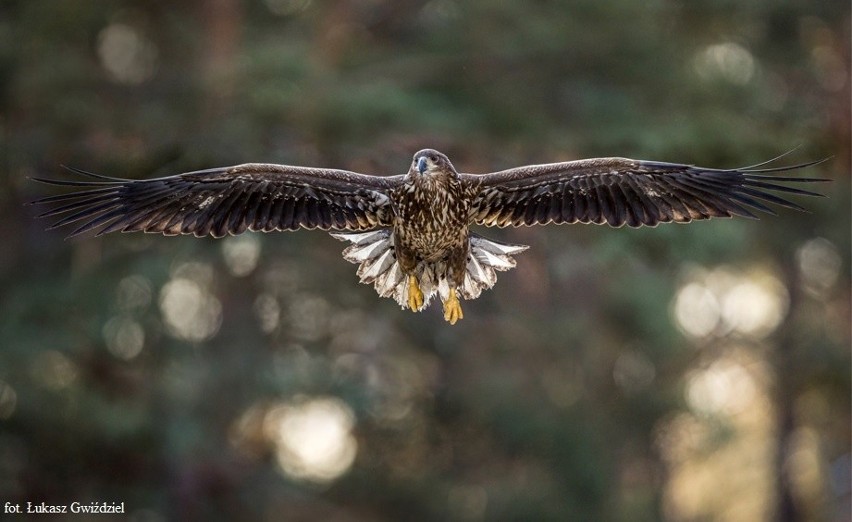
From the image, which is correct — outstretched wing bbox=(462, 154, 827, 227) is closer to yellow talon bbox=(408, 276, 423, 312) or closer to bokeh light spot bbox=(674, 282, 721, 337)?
yellow talon bbox=(408, 276, 423, 312)

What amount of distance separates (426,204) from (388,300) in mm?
8634

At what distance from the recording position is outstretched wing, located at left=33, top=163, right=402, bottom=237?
791 centimetres

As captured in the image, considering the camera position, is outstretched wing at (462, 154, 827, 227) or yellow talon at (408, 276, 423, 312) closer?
outstretched wing at (462, 154, 827, 227)

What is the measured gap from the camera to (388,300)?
16.7 m

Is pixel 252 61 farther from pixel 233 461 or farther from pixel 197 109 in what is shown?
pixel 233 461

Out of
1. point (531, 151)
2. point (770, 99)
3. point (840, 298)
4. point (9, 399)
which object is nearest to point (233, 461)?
point (9, 399)

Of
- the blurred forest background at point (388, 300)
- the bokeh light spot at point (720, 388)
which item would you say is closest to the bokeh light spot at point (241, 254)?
the blurred forest background at point (388, 300)

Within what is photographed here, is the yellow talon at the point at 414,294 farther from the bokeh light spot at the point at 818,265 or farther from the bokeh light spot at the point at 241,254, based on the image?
the bokeh light spot at the point at 818,265

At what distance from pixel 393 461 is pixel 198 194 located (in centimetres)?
1277

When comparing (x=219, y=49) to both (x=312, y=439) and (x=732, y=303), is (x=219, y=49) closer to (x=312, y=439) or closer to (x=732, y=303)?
(x=312, y=439)

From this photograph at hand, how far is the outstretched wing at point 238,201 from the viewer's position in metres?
7.91

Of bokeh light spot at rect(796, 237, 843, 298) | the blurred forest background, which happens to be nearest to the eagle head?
the blurred forest background

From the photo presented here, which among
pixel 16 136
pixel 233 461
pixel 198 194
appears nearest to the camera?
pixel 198 194

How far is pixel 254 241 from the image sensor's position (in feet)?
54.4
